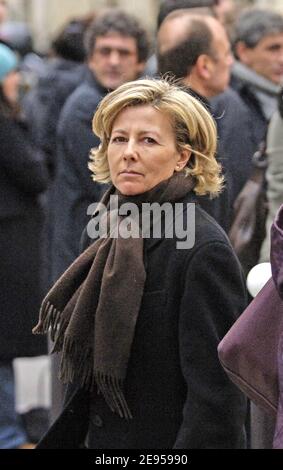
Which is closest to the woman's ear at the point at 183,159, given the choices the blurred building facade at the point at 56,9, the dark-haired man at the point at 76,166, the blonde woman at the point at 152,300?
the blonde woman at the point at 152,300

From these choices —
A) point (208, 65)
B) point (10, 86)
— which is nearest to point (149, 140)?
point (208, 65)

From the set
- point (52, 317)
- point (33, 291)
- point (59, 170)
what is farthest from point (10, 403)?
point (52, 317)

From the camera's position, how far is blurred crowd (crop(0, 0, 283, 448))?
225 inches

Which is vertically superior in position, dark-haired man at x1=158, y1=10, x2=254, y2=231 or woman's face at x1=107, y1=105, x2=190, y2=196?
dark-haired man at x1=158, y1=10, x2=254, y2=231

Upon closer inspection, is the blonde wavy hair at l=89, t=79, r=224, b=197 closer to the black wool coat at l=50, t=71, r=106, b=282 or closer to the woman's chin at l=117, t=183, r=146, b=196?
the woman's chin at l=117, t=183, r=146, b=196

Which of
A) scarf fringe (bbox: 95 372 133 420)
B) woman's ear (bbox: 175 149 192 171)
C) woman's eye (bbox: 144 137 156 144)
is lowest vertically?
scarf fringe (bbox: 95 372 133 420)

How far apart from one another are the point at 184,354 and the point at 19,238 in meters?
2.91

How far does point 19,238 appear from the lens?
6.80 meters

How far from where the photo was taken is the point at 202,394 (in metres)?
3.95

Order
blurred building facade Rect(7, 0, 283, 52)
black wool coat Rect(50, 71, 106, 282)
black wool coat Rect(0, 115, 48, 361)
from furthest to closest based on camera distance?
blurred building facade Rect(7, 0, 283, 52), black wool coat Rect(50, 71, 106, 282), black wool coat Rect(0, 115, 48, 361)

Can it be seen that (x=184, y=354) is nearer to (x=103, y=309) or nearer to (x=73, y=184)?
(x=103, y=309)

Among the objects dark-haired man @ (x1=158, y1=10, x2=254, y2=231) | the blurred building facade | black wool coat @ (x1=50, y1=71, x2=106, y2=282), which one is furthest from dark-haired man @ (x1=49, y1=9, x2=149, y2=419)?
the blurred building facade

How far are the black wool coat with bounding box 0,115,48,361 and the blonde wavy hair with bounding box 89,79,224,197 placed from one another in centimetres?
234
